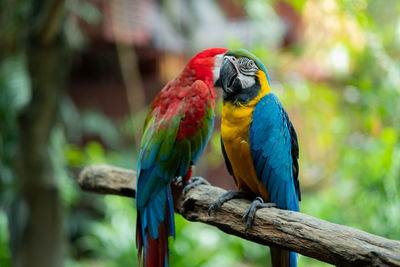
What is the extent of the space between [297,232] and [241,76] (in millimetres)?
367

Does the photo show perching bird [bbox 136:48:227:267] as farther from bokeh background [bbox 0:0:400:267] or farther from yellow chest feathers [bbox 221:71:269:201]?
bokeh background [bbox 0:0:400:267]

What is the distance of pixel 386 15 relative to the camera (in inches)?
98.3

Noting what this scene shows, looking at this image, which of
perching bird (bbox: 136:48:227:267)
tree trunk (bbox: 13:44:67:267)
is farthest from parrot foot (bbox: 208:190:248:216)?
tree trunk (bbox: 13:44:67:267)

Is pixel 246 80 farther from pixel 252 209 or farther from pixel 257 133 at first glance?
pixel 252 209

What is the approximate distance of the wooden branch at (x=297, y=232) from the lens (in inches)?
26.9

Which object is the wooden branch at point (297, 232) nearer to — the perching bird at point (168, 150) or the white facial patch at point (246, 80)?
the perching bird at point (168, 150)

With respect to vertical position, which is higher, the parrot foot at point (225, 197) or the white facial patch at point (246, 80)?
the white facial patch at point (246, 80)

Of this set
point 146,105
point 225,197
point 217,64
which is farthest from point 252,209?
point 146,105

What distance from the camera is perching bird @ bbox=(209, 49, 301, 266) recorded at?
0.86m

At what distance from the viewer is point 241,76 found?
86 cm

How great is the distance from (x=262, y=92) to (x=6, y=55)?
7.16ft

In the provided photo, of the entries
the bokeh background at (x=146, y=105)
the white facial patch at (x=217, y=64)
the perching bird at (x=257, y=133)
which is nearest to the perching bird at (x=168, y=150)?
the white facial patch at (x=217, y=64)

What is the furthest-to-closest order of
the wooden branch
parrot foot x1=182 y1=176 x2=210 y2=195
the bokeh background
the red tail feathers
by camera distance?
the bokeh background, parrot foot x1=182 y1=176 x2=210 y2=195, the red tail feathers, the wooden branch

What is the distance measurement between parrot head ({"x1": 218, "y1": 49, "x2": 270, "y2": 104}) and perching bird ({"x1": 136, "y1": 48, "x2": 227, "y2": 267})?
0.12 metres
